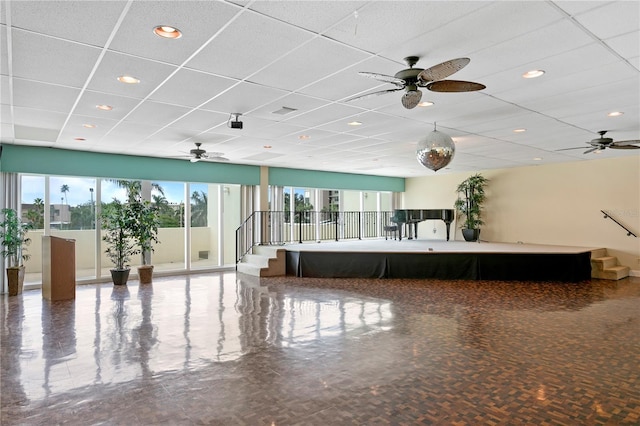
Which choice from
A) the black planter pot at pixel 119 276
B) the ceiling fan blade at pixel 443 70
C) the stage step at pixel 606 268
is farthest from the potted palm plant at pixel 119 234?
the stage step at pixel 606 268

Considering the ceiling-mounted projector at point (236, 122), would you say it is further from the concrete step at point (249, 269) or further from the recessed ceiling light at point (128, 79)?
the concrete step at point (249, 269)

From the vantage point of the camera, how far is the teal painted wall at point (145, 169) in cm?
798

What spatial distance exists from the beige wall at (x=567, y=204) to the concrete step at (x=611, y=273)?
70 centimetres

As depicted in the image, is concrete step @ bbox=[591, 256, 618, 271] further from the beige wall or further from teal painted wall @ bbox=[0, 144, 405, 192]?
teal painted wall @ bbox=[0, 144, 405, 192]

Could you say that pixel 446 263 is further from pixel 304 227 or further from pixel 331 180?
pixel 331 180

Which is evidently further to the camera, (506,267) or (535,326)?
(506,267)

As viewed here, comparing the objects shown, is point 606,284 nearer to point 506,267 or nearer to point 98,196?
point 506,267

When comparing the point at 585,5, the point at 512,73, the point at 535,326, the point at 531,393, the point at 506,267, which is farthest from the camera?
the point at 506,267

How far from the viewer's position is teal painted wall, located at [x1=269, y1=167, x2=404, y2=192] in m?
11.8

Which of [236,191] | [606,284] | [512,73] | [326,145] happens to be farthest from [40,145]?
[606,284]

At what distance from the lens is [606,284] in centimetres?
842

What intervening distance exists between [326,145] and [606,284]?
6.65 meters

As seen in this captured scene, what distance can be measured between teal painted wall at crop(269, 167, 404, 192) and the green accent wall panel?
79 cm

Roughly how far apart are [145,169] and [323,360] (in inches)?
292
